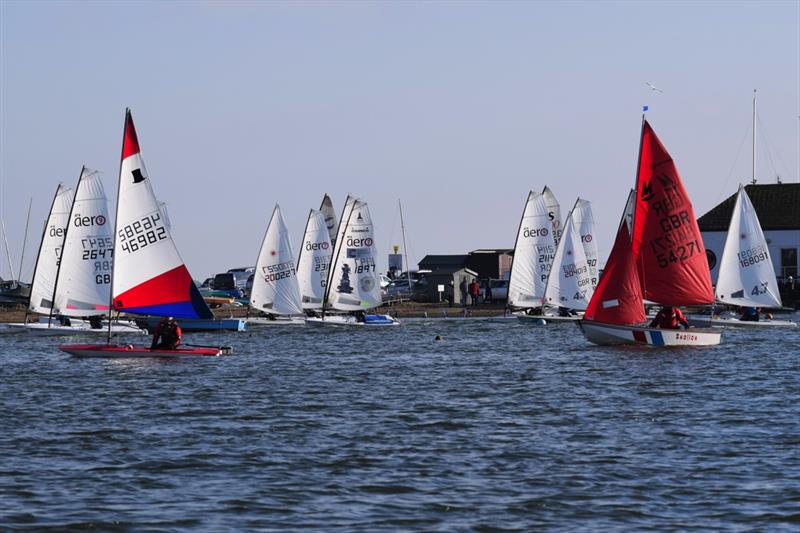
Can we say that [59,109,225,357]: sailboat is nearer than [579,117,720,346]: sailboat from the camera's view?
Yes

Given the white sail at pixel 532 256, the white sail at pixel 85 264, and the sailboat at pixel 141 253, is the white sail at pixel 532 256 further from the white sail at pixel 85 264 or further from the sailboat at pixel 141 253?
the sailboat at pixel 141 253

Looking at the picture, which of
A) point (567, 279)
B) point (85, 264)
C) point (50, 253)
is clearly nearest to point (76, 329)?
point (85, 264)

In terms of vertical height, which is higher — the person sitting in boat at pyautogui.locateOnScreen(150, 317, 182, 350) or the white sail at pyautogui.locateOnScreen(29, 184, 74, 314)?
the white sail at pyautogui.locateOnScreen(29, 184, 74, 314)

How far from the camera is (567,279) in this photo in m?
68.5

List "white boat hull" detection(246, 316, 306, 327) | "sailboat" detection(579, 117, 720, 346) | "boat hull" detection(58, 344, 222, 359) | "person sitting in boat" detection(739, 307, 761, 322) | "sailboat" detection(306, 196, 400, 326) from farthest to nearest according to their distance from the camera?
"sailboat" detection(306, 196, 400, 326)
"white boat hull" detection(246, 316, 306, 327)
"person sitting in boat" detection(739, 307, 761, 322)
"sailboat" detection(579, 117, 720, 346)
"boat hull" detection(58, 344, 222, 359)

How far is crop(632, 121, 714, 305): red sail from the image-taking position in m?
46.9

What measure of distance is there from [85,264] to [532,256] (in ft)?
86.6

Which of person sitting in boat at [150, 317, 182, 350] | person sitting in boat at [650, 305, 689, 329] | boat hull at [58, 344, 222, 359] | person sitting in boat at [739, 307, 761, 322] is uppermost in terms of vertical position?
person sitting in boat at [739, 307, 761, 322]

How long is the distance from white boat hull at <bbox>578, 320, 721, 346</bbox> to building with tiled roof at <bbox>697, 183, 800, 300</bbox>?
45.4 metres

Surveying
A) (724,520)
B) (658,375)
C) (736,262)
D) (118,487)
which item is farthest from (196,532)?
(736,262)

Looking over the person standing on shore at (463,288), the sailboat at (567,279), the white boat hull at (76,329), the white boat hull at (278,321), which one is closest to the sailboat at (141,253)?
the white boat hull at (76,329)

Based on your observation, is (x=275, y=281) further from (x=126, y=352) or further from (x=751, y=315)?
(x=126, y=352)

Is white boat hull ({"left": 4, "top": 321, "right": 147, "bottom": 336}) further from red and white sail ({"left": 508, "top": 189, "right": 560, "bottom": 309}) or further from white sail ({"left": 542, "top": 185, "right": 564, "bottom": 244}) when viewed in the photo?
white sail ({"left": 542, "top": 185, "right": 564, "bottom": 244})

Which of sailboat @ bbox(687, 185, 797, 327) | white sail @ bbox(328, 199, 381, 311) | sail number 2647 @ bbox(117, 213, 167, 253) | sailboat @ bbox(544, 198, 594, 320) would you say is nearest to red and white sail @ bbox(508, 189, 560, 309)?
sailboat @ bbox(544, 198, 594, 320)
